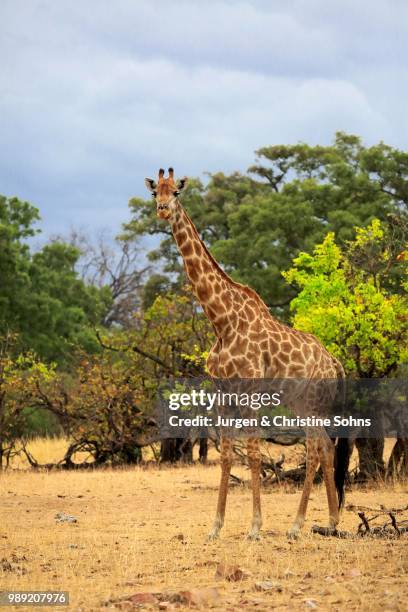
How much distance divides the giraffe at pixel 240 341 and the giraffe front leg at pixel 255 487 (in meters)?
0.01

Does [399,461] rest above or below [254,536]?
above

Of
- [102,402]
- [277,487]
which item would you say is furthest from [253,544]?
[102,402]

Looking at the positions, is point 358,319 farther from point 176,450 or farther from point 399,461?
point 176,450

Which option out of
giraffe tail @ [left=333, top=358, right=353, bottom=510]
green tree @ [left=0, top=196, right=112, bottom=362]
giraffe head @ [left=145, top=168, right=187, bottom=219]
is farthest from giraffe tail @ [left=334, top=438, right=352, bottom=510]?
green tree @ [left=0, top=196, right=112, bottom=362]

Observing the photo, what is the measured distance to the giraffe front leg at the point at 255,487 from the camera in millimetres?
10539

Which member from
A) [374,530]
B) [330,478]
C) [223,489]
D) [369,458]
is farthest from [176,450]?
[374,530]

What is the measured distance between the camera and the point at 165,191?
35.7 ft

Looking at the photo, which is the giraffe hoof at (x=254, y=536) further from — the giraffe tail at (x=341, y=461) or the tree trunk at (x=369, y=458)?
the tree trunk at (x=369, y=458)

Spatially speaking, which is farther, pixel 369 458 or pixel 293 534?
pixel 369 458

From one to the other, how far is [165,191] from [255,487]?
10.8ft

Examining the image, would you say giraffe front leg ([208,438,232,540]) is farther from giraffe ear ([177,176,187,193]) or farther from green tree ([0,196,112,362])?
green tree ([0,196,112,362])

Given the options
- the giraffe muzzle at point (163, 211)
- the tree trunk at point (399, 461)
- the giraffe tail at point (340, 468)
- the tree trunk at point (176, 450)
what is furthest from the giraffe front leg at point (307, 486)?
the tree trunk at point (176, 450)

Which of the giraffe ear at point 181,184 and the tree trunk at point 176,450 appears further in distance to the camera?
the tree trunk at point 176,450

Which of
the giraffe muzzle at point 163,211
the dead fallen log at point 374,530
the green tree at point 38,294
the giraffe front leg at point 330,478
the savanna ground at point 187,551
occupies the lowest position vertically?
the savanna ground at point 187,551
